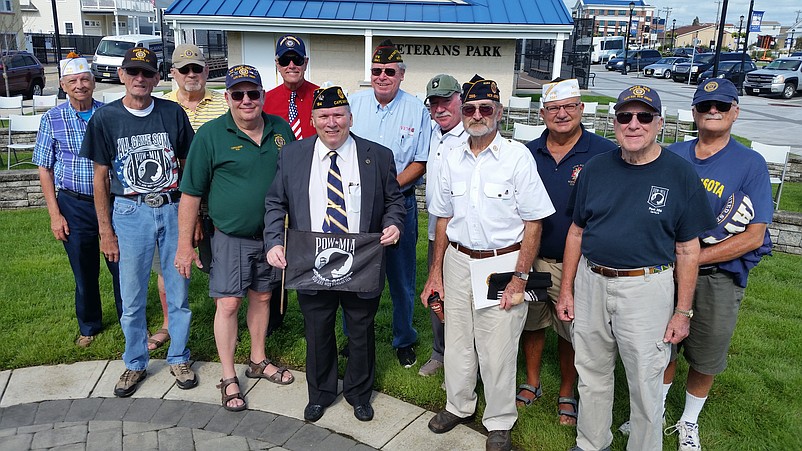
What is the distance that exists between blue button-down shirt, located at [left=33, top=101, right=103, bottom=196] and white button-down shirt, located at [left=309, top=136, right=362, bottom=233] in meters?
1.85

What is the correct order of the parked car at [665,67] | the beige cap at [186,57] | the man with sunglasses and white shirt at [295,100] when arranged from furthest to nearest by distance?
the parked car at [665,67], the beige cap at [186,57], the man with sunglasses and white shirt at [295,100]

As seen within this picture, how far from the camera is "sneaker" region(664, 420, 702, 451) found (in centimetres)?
A: 354

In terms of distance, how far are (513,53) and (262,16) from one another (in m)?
6.68

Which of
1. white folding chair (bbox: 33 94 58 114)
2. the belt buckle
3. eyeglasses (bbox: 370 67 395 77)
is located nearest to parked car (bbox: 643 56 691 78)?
white folding chair (bbox: 33 94 58 114)

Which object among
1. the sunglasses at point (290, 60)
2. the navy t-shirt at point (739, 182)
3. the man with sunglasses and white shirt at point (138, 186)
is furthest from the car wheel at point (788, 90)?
the man with sunglasses and white shirt at point (138, 186)

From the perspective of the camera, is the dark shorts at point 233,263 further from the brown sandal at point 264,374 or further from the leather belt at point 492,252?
the leather belt at point 492,252

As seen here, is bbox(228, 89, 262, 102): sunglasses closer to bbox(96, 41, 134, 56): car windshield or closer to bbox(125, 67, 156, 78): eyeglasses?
bbox(125, 67, 156, 78): eyeglasses

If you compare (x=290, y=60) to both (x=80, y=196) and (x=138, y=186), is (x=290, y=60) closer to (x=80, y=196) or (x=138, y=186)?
(x=138, y=186)

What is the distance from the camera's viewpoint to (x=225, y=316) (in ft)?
12.7

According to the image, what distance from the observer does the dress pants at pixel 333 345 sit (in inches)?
146

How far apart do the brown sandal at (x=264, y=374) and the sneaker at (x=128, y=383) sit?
2.30 ft

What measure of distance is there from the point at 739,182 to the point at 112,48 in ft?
89.5

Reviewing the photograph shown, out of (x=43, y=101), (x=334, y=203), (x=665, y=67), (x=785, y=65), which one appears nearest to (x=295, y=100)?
(x=334, y=203)

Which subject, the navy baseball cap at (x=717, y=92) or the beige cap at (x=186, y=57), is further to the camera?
the beige cap at (x=186, y=57)
